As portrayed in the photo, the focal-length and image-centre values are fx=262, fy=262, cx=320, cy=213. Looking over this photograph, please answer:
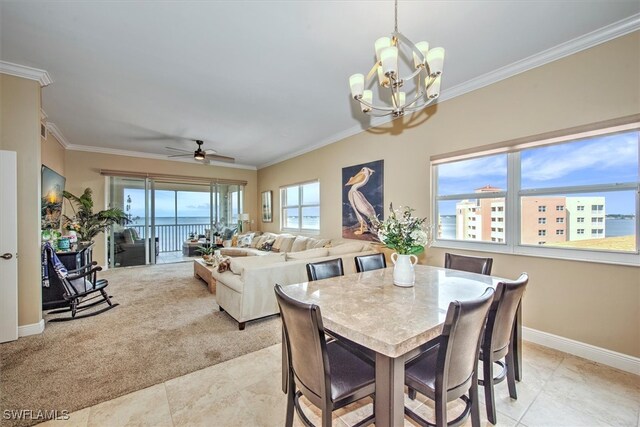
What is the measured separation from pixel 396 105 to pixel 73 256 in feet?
16.0

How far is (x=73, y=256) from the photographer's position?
3889 millimetres

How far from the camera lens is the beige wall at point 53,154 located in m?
4.36

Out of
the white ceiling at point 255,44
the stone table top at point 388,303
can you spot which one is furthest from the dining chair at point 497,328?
the white ceiling at point 255,44

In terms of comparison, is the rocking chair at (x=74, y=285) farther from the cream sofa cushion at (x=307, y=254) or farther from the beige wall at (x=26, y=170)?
the cream sofa cushion at (x=307, y=254)

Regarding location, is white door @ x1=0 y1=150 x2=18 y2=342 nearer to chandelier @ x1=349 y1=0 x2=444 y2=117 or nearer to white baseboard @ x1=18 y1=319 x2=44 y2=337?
white baseboard @ x1=18 y1=319 x2=44 y2=337

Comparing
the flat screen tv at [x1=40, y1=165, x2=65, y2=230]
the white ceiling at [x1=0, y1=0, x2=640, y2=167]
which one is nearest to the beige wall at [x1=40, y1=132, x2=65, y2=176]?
the flat screen tv at [x1=40, y1=165, x2=65, y2=230]

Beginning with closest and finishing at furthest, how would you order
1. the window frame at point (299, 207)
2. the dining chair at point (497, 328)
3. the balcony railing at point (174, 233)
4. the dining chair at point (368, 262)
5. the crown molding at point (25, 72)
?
the dining chair at point (497, 328)
the dining chair at point (368, 262)
the crown molding at point (25, 72)
the window frame at point (299, 207)
the balcony railing at point (174, 233)

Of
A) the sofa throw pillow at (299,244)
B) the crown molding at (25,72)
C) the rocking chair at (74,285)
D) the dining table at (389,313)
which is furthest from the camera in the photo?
the sofa throw pillow at (299,244)

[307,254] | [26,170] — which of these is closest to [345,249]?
[307,254]

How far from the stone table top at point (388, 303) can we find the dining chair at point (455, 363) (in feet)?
0.29

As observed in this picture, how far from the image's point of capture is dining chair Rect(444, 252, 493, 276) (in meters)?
2.35

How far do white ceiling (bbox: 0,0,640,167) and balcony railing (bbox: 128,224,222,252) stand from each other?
557 centimetres

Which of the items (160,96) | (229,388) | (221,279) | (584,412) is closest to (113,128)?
(160,96)

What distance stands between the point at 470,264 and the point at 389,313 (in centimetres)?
156
